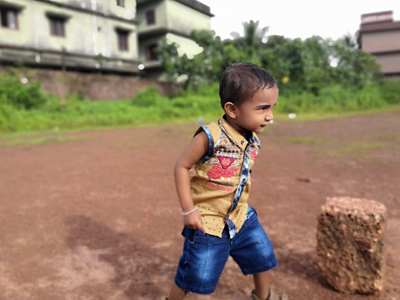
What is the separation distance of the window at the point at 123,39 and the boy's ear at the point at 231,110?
68.6 ft

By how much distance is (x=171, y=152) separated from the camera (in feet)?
24.5

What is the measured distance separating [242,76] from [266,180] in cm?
360

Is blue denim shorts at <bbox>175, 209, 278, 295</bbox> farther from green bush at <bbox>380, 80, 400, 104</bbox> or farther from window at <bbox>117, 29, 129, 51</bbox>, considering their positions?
window at <bbox>117, 29, 129, 51</bbox>

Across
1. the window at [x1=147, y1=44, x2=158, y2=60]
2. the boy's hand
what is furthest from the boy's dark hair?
the window at [x1=147, y1=44, x2=158, y2=60]

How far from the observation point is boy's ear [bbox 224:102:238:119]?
168cm

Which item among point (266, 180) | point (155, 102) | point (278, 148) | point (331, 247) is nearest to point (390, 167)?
point (266, 180)

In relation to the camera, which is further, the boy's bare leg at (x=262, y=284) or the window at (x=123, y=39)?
the window at (x=123, y=39)

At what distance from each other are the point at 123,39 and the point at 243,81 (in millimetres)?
21271

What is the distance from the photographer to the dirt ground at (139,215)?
95.7 inches

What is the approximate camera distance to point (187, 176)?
1.70 metres

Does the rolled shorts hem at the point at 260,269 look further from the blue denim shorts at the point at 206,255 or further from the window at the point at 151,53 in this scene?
the window at the point at 151,53

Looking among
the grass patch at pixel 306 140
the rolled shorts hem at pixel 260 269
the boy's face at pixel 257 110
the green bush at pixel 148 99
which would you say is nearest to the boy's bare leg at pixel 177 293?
the rolled shorts hem at pixel 260 269

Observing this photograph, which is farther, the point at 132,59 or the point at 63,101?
the point at 132,59

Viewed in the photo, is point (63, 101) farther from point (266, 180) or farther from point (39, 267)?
point (39, 267)
